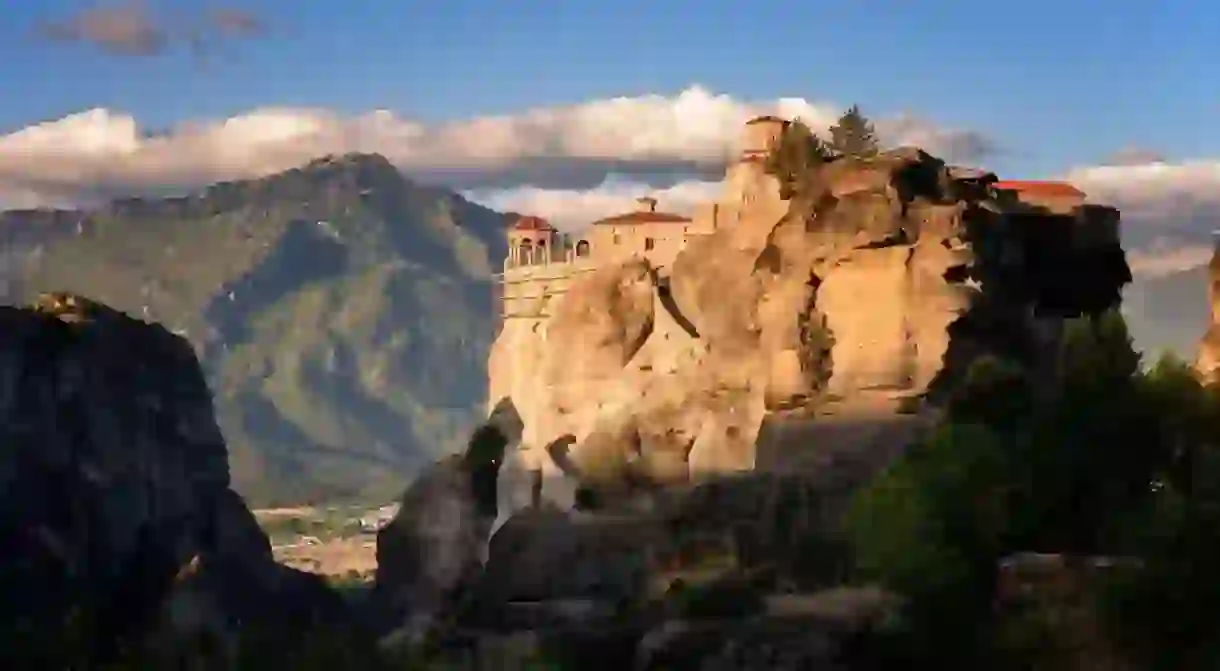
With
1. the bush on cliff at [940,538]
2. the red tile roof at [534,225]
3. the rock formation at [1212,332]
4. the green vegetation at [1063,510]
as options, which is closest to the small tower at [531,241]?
the red tile roof at [534,225]

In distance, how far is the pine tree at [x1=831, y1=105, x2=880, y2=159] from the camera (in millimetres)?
69625

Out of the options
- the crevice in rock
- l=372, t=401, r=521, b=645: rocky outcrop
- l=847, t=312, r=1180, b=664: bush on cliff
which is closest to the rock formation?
l=847, t=312, r=1180, b=664: bush on cliff

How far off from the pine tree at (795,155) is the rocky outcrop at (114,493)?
24942 millimetres

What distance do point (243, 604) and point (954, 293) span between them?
43188 mm

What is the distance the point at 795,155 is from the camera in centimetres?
6425

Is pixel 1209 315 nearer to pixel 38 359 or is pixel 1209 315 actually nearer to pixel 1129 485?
pixel 1129 485

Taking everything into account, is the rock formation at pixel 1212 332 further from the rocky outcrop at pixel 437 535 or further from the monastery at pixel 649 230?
the rocky outcrop at pixel 437 535

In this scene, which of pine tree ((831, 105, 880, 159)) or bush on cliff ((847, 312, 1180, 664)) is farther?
pine tree ((831, 105, 880, 159))

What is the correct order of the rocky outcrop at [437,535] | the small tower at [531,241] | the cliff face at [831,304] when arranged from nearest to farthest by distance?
the cliff face at [831,304] → the rocky outcrop at [437,535] → the small tower at [531,241]

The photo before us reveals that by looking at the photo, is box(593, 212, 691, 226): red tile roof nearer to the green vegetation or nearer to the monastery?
the monastery

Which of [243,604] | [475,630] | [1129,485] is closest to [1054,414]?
[1129,485]

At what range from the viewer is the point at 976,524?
40812 mm

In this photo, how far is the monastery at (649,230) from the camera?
2689 inches

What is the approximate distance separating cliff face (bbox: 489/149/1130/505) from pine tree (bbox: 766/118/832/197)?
1.89ft
